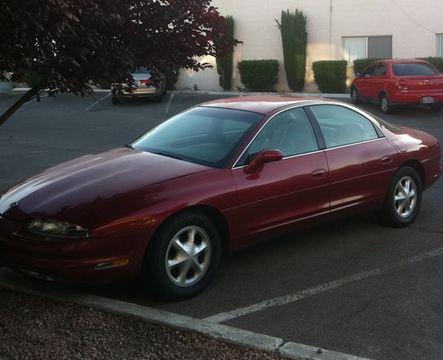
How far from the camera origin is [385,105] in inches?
665

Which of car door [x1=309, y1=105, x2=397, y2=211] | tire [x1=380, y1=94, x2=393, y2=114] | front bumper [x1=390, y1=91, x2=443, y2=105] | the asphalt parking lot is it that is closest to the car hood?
the asphalt parking lot

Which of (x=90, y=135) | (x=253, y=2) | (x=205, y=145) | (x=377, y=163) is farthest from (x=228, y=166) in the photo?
(x=253, y=2)

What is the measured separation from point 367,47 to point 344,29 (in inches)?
41.2

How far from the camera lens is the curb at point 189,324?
3643 mm

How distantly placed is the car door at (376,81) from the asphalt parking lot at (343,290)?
32.1ft

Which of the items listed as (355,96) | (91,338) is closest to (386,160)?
(91,338)

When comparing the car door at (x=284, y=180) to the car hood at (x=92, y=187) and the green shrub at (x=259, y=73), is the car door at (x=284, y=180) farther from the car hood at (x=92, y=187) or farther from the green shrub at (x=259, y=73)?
the green shrub at (x=259, y=73)

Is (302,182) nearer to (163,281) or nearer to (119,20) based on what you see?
(163,281)

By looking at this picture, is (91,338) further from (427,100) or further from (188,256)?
(427,100)

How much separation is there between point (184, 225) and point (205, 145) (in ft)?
3.35

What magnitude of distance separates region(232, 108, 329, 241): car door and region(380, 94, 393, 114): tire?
1168 centimetres

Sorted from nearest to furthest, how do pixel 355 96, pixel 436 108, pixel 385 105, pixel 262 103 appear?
pixel 262 103, pixel 385 105, pixel 436 108, pixel 355 96

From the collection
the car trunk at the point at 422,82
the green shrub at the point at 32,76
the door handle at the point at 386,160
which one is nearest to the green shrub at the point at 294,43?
the car trunk at the point at 422,82

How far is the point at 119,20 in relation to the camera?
415 cm
